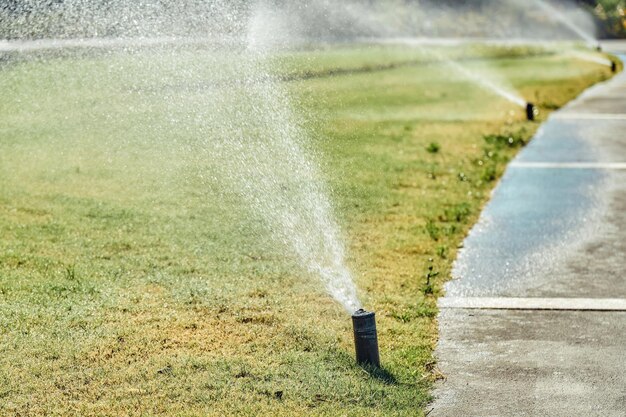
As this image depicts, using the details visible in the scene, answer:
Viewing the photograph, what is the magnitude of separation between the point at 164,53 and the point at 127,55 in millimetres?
915

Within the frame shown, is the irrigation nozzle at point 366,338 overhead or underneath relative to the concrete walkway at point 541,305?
overhead

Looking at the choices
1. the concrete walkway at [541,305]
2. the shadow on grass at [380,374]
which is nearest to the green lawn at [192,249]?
the shadow on grass at [380,374]

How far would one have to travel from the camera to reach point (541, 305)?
548 centimetres

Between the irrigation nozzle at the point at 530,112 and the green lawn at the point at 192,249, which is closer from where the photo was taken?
the green lawn at the point at 192,249

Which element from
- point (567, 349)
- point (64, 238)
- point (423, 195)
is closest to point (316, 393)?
point (567, 349)

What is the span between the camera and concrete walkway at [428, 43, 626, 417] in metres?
4.16

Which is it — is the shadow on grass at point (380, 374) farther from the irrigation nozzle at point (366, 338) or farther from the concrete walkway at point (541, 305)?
the concrete walkway at point (541, 305)

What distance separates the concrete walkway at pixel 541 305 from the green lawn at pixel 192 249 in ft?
0.62

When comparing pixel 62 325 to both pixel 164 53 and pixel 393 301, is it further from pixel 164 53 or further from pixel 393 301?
pixel 164 53

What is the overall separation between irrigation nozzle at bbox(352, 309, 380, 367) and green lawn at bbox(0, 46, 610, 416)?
0.07 m

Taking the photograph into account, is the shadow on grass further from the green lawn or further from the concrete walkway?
the concrete walkway

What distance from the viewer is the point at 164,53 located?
15.0 m

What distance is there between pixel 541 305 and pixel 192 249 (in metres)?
2.42

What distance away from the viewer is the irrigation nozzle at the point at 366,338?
4297 millimetres
